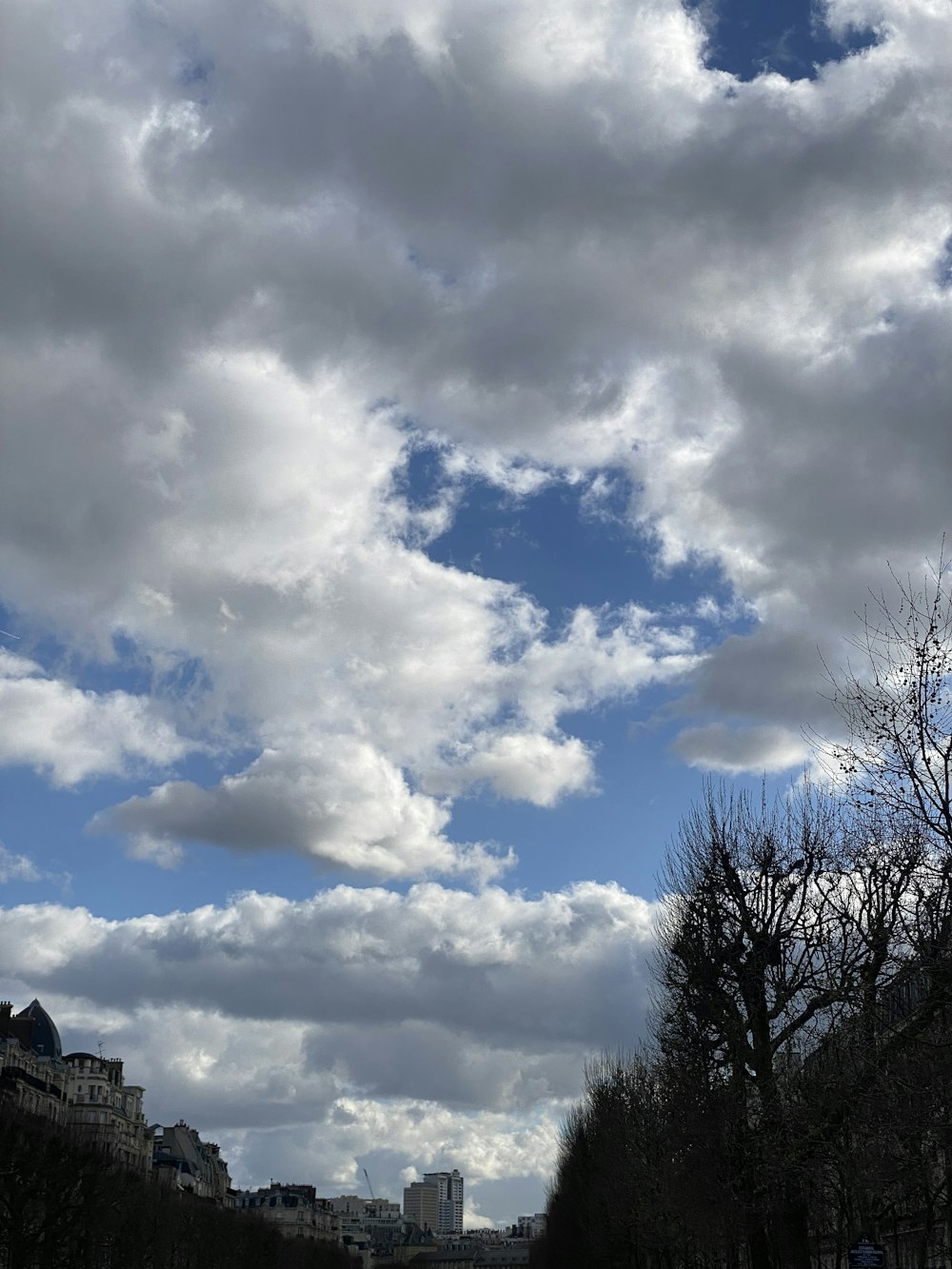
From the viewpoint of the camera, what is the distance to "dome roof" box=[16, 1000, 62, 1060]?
147 meters

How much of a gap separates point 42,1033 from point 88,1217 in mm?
78809

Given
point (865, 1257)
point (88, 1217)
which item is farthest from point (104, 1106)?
point (865, 1257)

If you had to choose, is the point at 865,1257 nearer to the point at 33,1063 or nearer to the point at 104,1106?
the point at 33,1063

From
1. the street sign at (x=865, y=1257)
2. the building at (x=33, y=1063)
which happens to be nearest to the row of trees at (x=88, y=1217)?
the building at (x=33, y=1063)

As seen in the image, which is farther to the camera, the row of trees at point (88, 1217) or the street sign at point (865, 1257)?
the row of trees at point (88, 1217)

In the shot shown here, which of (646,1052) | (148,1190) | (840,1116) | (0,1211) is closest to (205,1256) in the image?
(148,1190)

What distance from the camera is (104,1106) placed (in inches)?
5773

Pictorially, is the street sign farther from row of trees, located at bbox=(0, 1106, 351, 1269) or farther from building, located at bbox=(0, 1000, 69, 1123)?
building, located at bbox=(0, 1000, 69, 1123)

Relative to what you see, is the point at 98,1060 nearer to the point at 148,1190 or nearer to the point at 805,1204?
the point at 148,1190

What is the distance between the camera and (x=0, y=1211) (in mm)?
80000

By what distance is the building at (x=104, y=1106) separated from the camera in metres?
143

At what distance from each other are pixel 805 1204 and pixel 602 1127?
53300 millimetres

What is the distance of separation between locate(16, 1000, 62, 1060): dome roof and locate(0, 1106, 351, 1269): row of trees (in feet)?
110

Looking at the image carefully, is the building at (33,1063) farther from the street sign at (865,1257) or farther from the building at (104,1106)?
the street sign at (865,1257)
